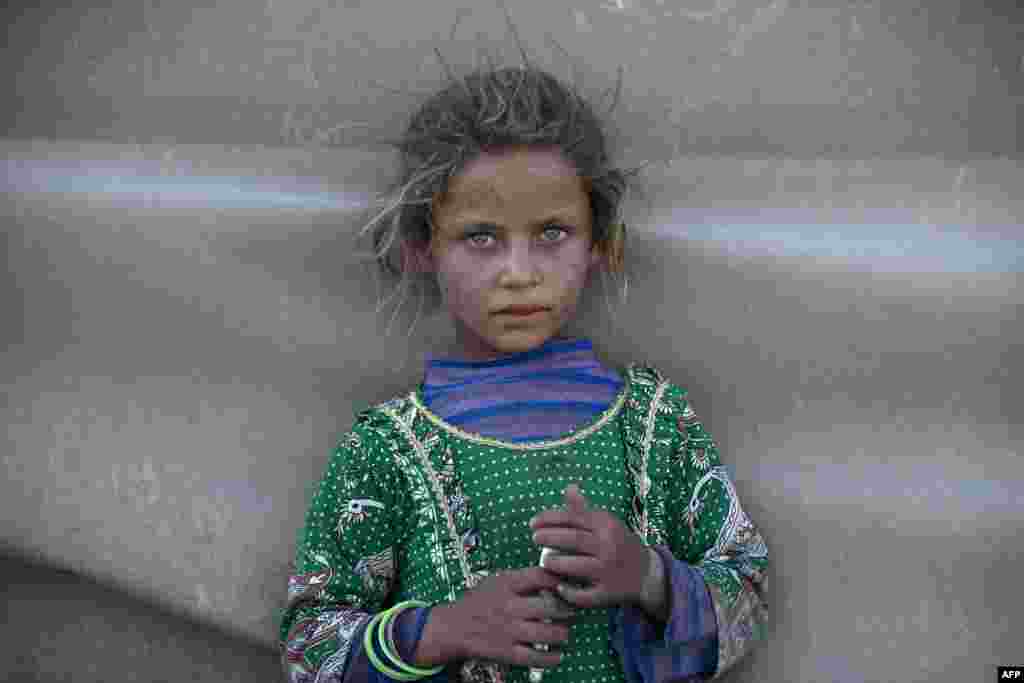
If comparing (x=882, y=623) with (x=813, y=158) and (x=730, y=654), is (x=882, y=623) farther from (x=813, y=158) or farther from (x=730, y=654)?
(x=813, y=158)

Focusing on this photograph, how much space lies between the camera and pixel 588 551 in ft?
5.88

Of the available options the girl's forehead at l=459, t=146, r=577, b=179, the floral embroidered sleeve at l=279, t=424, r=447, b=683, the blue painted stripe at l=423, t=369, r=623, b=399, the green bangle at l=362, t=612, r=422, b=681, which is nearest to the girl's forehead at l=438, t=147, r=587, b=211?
the girl's forehead at l=459, t=146, r=577, b=179

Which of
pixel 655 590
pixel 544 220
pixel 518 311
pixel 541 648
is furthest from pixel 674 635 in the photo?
pixel 544 220

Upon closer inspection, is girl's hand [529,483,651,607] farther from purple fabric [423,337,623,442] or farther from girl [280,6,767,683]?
purple fabric [423,337,623,442]

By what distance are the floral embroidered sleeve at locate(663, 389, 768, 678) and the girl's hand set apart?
0.63 ft

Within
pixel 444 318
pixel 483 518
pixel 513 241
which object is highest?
pixel 513 241

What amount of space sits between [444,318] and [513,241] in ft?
1.23

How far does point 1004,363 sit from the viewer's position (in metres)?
2.20

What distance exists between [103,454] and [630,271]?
1.05 m

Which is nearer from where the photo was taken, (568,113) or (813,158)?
(568,113)

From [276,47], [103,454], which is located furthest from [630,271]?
[103,454]

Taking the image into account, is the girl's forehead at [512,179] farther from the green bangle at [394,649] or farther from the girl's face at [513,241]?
the green bangle at [394,649]

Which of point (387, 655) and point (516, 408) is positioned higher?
point (516, 408)

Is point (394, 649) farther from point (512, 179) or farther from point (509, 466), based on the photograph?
point (512, 179)
